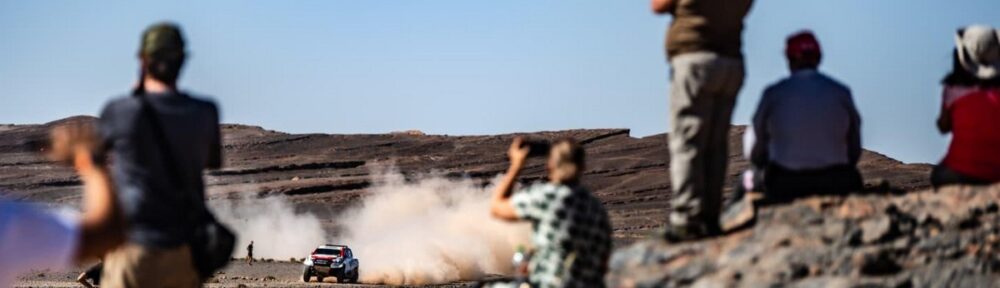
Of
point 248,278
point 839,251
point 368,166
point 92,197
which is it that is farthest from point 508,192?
point 368,166

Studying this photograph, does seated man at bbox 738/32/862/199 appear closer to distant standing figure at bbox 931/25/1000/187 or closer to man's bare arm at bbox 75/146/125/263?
distant standing figure at bbox 931/25/1000/187

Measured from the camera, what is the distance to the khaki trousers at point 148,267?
653cm

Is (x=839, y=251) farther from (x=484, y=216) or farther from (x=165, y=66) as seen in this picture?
(x=484, y=216)

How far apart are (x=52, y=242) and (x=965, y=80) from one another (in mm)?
7286

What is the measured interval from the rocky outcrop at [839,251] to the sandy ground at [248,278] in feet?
126

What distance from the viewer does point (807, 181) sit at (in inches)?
382

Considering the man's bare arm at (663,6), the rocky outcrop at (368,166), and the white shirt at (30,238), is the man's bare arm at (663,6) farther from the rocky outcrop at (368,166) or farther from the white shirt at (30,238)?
the rocky outcrop at (368,166)

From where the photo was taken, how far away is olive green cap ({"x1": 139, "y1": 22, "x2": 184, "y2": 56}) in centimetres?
670

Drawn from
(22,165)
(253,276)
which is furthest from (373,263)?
(22,165)

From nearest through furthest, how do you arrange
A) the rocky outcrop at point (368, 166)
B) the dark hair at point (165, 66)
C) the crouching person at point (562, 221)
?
the dark hair at point (165, 66)
the crouching person at point (562, 221)
the rocky outcrop at point (368, 166)

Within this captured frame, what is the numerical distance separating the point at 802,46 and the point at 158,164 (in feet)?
13.9

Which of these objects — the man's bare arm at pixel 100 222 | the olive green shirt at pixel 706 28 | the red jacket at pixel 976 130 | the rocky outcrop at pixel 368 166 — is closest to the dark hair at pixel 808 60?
the olive green shirt at pixel 706 28

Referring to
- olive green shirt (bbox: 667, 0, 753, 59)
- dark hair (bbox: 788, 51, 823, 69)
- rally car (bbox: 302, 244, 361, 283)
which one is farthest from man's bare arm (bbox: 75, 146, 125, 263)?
rally car (bbox: 302, 244, 361, 283)

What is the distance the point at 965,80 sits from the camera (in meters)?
10.1
